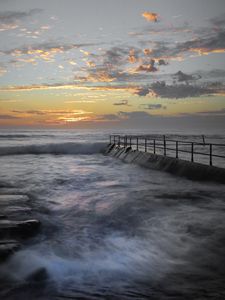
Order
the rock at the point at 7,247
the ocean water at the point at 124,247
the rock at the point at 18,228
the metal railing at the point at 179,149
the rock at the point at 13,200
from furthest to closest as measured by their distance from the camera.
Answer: the metal railing at the point at 179,149 < the rock at the point at 13,200 < the rock at the point at 18,228 < the rock at the point at 7,247 < the ocean water at the point at 124,247

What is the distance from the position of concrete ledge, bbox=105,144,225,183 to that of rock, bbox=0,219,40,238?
30.3 feet

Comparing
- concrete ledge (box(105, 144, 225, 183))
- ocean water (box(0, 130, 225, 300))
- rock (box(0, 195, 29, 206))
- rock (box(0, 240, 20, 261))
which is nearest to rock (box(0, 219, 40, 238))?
ocean water (box(0, 130, 225, 300))

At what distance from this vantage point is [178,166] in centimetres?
1941

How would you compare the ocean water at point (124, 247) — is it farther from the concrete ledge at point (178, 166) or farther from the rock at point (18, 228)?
the concrete ledge at point (178, 166)

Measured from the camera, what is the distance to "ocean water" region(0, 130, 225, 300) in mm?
5566

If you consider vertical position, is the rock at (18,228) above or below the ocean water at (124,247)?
above

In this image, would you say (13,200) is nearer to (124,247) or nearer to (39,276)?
(124,247)

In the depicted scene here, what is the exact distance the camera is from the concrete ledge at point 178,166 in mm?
15861

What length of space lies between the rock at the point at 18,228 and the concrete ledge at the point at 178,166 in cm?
925

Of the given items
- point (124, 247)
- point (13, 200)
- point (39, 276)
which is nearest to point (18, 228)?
point (39, 276)

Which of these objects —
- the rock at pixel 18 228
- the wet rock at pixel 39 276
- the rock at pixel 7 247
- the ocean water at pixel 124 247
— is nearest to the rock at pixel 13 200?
the ocean water at pixel 124 247

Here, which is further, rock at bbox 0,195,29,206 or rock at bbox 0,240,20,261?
rock at bbox 0,195,29,206

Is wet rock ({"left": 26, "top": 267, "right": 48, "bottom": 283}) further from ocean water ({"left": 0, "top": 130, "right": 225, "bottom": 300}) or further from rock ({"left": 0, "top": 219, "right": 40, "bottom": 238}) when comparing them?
rock ({"left": 0, "top": 219, "right": 40, "bottom": 238})

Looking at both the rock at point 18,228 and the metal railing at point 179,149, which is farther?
the metal railing at point 179,149
